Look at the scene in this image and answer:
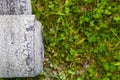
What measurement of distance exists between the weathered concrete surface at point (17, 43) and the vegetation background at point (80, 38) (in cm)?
62

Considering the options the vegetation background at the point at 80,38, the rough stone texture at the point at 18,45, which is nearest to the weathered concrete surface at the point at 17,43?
the rough stone texture at the point at 18,45

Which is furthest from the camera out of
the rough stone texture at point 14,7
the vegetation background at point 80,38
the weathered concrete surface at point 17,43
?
the vegetation background at point 80,38

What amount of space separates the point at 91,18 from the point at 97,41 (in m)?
0.31

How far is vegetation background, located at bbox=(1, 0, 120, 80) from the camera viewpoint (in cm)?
345

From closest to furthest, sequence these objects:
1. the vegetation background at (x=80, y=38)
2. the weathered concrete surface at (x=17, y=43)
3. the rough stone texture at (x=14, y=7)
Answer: the weathered concrete surface at (x=17, y=43) < the rough stone texture at (x=14, y=7) < the vegetation background at (x=80, y=38)

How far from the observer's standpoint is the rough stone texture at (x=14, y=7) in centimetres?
299

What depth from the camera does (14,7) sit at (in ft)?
9.87

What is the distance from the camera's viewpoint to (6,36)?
9.05 feet

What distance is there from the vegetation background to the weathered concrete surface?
24.3 inches

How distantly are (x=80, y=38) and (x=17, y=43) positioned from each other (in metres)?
1.10

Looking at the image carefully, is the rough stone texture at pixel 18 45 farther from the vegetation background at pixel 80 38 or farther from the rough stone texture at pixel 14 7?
the vegetation background at pixel 80 38

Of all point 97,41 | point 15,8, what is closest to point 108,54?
point 97,41

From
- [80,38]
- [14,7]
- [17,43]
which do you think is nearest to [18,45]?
[17,43]

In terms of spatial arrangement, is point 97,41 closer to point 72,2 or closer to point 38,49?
point 72,2
